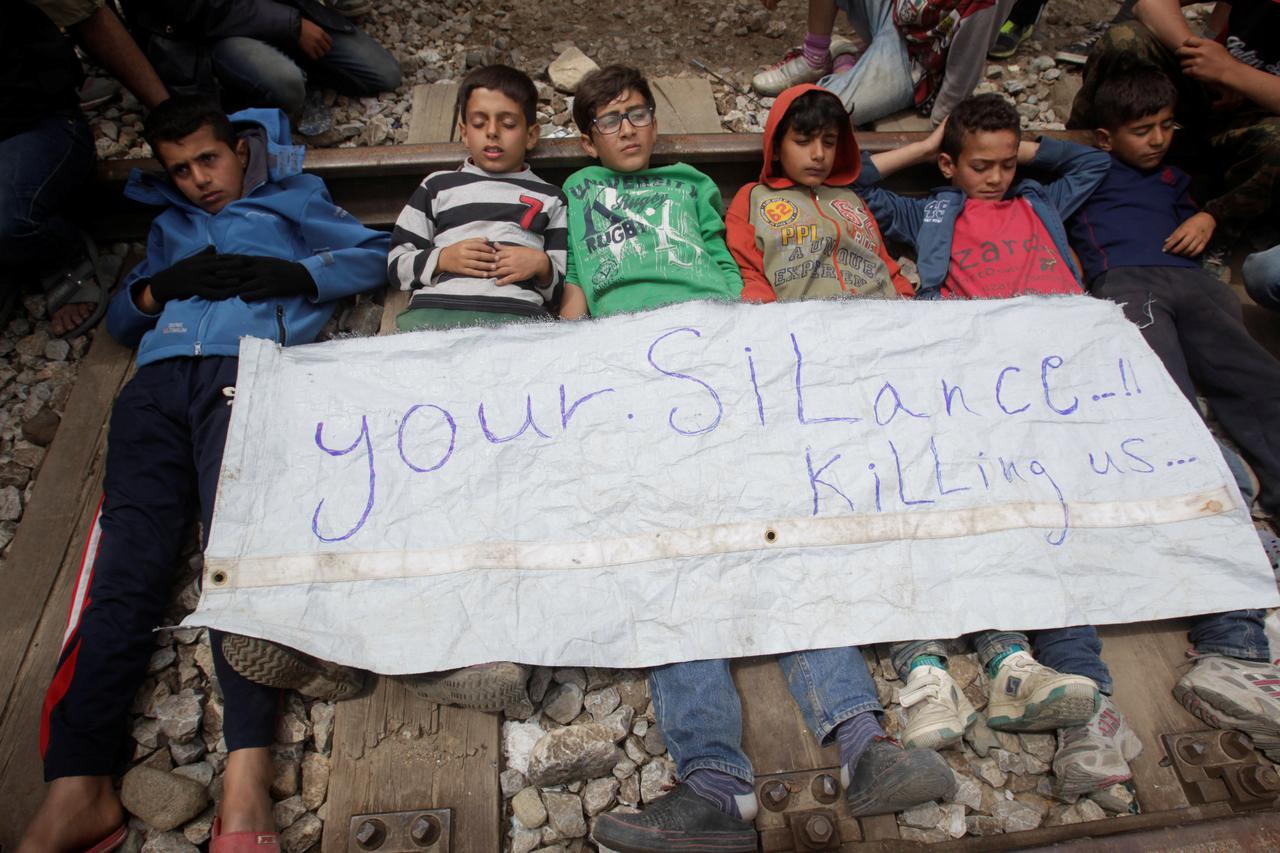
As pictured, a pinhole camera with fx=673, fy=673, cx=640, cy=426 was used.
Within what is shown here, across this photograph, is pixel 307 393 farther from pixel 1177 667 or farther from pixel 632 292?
pixel 1177 667

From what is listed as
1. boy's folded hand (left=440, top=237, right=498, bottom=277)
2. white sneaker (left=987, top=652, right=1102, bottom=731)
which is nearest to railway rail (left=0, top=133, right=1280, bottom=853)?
white sneaker (left=987, top=652, right=1102, bottom=731)

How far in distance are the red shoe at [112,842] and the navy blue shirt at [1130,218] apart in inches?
139

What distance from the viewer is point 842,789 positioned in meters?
1.67

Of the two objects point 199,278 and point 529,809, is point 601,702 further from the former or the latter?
point 199,278

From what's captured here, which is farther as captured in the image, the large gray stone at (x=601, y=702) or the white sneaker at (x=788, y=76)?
the white sneaker at (x=788, y=76)

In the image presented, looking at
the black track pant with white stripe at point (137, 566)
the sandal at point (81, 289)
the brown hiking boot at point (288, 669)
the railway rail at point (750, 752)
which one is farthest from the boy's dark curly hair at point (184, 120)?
the brown hiking boot at point (288, 669)

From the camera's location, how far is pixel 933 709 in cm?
169

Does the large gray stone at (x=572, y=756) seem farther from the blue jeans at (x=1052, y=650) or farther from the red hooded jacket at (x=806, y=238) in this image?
the red hooded jacket at (x=806, y=238)

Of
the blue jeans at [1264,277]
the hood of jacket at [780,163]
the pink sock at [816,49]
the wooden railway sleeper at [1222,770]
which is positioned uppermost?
the pink sock at [816,49]

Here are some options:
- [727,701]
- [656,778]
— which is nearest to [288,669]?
[656,778]

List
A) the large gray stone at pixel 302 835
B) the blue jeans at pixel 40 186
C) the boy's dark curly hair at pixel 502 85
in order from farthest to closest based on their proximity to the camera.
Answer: the boy's dark curly hair at pixel 502 85, the blue jeans at pixel 40 186, the large gray stone at pixel 302 835

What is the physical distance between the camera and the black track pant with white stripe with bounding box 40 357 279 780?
1641 mm

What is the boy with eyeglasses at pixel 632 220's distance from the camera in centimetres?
237

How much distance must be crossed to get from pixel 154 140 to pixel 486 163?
3.61 ft
